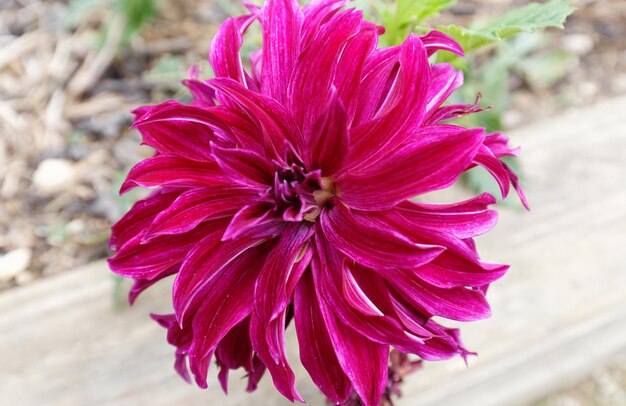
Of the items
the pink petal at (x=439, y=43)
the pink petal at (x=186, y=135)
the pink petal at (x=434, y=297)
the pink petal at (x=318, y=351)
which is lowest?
the pink petal at (x=318, y=351)

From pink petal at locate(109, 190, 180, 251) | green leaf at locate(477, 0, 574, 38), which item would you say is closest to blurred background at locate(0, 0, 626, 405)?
green leaf at locate(477, 0, 574, 38)

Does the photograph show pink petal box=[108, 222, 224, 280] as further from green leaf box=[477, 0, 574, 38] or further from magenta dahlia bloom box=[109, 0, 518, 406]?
green leaf box=[477, 0, 574, 38]

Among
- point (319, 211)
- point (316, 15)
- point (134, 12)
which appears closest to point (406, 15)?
point (316, 15)

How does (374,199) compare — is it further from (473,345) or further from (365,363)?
(473,345)

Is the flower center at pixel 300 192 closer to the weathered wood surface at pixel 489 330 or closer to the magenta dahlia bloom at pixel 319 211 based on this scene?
the magenta dahlia bloom at pixel 319 211

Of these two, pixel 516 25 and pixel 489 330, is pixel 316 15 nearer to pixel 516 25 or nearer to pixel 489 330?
pixel 516 25

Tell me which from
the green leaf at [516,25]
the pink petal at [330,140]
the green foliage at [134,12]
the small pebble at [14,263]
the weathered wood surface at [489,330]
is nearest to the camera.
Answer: the pink petal at [330,140]

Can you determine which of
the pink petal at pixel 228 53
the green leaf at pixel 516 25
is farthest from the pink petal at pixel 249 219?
the green leaf at pixel 516 25
